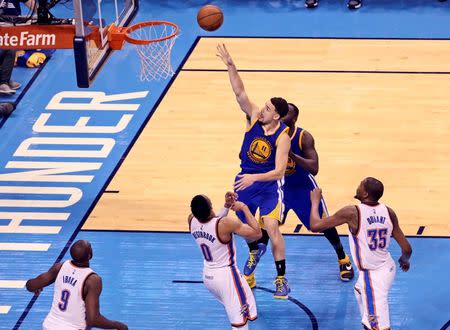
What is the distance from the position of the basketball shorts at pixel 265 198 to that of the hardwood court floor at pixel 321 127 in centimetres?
150

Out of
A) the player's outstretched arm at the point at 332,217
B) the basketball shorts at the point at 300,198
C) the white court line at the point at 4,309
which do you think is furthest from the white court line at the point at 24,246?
the player's outstretched arm at the point at 332,217

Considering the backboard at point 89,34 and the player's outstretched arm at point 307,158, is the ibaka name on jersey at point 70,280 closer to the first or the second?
the player's outstretched arm at point 307,158

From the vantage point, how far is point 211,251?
8367 mm

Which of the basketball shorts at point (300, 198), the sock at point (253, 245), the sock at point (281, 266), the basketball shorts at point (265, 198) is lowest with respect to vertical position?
the sock at point (253, 245)

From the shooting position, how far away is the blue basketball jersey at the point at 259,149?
9.41m

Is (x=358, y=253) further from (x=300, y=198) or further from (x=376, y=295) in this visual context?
(x=300, y=198)

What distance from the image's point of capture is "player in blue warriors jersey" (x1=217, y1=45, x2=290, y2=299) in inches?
366

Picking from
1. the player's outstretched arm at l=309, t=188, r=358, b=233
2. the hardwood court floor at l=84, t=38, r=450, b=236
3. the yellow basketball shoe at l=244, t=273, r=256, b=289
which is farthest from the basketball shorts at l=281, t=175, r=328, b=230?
the player's outstretched arm at l=309, t=188, r=358, b=233

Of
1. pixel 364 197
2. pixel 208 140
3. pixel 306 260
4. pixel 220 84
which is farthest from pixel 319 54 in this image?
pixel 364 197

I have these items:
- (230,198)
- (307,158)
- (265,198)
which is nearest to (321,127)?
(307,158)

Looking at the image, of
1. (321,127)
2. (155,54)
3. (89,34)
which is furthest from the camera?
(155,54)

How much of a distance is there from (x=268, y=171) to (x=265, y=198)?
0.85 feet

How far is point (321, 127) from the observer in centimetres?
1312

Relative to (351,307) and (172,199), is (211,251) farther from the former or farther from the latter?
(172,199)
